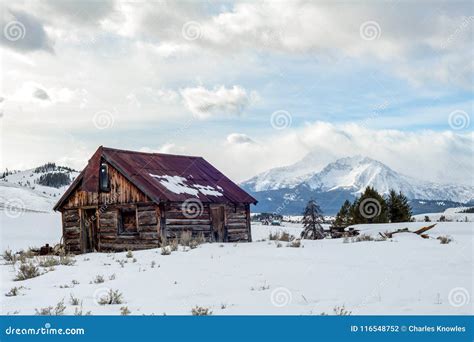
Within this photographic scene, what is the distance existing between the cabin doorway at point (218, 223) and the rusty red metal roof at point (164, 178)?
44 cm

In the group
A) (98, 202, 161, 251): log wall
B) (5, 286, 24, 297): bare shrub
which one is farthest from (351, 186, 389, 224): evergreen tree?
(5, 286, 24, 297): bare shrub

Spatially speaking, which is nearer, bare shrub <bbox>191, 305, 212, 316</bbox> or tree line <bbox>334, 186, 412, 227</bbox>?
bare shrub <bbox>191, 305, 212, 316</bbox>

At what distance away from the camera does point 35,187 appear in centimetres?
6856

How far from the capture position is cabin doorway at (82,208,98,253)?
22.8m

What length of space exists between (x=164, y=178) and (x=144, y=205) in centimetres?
178

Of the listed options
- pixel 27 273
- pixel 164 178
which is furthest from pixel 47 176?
pixel 27 273

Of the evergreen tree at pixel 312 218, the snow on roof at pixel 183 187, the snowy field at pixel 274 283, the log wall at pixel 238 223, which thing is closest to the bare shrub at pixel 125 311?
the snowy field at pixel 274 283

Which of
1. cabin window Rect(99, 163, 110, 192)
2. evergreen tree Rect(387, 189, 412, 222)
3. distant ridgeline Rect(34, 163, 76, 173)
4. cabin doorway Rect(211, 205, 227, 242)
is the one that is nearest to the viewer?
cabin window Rect(99, 163, 110, 192)

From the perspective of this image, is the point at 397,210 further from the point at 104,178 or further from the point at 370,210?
the point at 104,178

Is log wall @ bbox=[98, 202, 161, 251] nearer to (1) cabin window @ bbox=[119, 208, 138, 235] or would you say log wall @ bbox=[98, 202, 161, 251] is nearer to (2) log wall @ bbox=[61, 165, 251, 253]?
(2) log wall @ bbox=[61, 165, 251, 253]

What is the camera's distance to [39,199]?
5469 centimetres

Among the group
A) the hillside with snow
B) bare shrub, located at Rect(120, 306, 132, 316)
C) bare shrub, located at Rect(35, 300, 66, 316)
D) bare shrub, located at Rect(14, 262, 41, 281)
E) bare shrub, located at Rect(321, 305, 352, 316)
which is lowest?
bare shrub, located at Rect(321, 305, 352, 316)

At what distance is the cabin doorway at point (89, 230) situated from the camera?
22.8 metres

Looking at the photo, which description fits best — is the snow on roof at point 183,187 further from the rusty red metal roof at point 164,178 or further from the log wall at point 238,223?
the log wall at point 238,223
